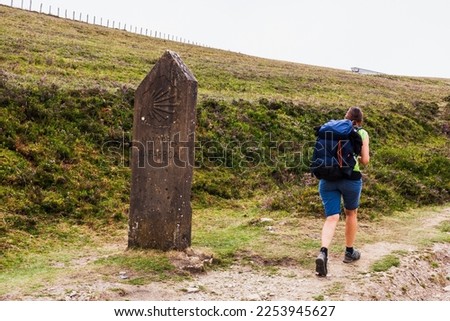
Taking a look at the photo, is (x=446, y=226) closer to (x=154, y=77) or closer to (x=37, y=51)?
(x=154, y=77)

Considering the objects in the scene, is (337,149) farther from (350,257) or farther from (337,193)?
(350,257)

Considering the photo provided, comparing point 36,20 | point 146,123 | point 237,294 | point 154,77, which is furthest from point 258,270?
point 36,20

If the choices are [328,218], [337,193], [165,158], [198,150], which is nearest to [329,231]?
[328,218]

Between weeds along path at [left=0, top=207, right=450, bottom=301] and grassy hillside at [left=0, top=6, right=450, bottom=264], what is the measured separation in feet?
5.11

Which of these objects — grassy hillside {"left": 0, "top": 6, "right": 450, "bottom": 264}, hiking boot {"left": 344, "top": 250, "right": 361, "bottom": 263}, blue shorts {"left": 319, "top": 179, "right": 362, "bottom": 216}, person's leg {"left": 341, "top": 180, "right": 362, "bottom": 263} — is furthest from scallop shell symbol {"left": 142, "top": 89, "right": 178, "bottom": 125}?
hiking boot {"left": 344, "top": 250, "right": 361, "bottom": 263}

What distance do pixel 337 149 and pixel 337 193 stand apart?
69 cm

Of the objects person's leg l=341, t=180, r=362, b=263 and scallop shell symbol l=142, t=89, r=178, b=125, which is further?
scallop shell symbol l=142, t=89, r=178, b=125

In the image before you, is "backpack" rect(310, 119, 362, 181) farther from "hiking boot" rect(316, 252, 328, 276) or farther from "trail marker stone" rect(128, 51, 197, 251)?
"trail marker stone" rect(128, 51, 197, 251)

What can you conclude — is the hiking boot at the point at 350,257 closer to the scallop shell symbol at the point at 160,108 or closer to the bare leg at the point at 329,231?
the bare leg at the point at 329,231

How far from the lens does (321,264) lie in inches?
298

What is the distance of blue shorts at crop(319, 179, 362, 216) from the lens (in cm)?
773

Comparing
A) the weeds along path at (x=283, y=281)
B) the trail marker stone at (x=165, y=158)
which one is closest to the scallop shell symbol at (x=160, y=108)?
the trail marker stone at (x=165, y=158)

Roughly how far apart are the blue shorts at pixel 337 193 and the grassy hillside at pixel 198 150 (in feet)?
7.49

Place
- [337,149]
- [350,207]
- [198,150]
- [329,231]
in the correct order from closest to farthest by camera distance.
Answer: [337,149] < [329,231] < [350,207] < [198,150]
